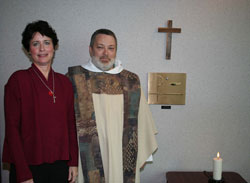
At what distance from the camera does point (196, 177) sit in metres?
2.19

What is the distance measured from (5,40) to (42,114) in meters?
1.16

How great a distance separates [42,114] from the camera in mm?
1408

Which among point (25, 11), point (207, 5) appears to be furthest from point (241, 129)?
point (25, 11)

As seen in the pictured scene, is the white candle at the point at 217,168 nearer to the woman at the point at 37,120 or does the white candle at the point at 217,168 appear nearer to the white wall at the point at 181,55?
the white wall at the point at 181,55

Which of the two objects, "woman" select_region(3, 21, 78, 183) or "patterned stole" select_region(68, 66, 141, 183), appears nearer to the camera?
"woman" select_region(3, 21, 78, 183)

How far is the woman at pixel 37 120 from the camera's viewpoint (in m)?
1.35

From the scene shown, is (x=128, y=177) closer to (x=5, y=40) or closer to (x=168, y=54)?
(x=168, y=54)

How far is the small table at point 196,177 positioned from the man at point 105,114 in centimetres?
54

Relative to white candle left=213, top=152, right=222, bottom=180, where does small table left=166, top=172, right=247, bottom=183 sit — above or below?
below

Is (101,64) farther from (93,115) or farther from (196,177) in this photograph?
(196,177)

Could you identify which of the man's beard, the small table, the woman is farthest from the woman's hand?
the small table

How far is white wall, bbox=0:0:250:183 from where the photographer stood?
2.18 m

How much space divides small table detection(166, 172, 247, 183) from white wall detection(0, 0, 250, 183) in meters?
0.12

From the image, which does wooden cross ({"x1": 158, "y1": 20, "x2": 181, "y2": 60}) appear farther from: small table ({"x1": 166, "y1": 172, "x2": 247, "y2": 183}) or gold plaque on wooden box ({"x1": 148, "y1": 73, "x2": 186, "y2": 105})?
small table ({"x1": 166, "y1": 172, "x2": 247, "y2": 183})
